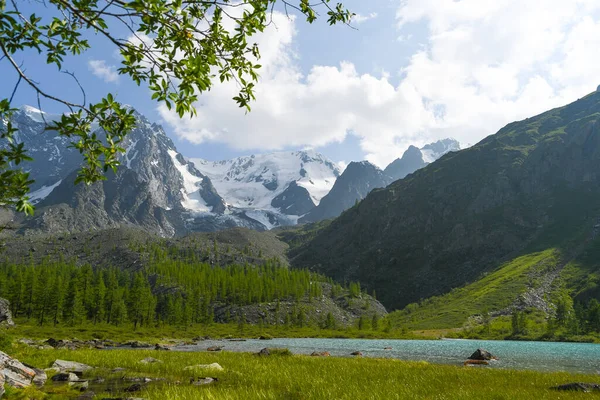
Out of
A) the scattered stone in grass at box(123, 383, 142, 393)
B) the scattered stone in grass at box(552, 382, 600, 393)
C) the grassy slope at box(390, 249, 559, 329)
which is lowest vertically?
the grassy slope at box(390, 249, 559, 329)

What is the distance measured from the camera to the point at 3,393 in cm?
1344

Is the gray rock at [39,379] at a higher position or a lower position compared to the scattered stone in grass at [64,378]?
higher

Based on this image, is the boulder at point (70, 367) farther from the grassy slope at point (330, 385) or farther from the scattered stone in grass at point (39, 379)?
the scattered stone in grass at point (39, 379)

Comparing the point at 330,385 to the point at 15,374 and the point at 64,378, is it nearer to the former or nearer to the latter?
the point at 64,378

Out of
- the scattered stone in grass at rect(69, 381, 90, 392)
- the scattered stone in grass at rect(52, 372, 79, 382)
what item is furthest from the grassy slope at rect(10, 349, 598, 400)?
the scattered stone in grass at rect(52, 372, 79, 382)

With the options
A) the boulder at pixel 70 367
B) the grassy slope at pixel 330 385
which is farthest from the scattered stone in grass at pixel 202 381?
the boulder at pixel 70 367

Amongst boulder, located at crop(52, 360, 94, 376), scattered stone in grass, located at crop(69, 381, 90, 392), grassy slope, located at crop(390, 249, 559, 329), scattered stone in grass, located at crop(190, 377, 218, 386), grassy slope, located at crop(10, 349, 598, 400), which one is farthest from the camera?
grassy slope, located at crop(390, 249, 559, 329)

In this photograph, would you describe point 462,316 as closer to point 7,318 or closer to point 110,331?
point 110,331

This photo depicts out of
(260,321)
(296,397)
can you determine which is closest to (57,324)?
(260,321)

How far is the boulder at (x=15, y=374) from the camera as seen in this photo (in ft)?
52.7

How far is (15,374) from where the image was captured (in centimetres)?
1752

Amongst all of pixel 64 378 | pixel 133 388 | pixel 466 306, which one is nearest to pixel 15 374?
pixel 64 378

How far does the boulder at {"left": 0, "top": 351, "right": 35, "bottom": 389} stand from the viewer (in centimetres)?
1608

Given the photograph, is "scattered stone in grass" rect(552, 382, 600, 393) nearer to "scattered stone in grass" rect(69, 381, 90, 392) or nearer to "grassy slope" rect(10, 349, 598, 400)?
"grassy slope" rect(10, 349, 598, 400)
